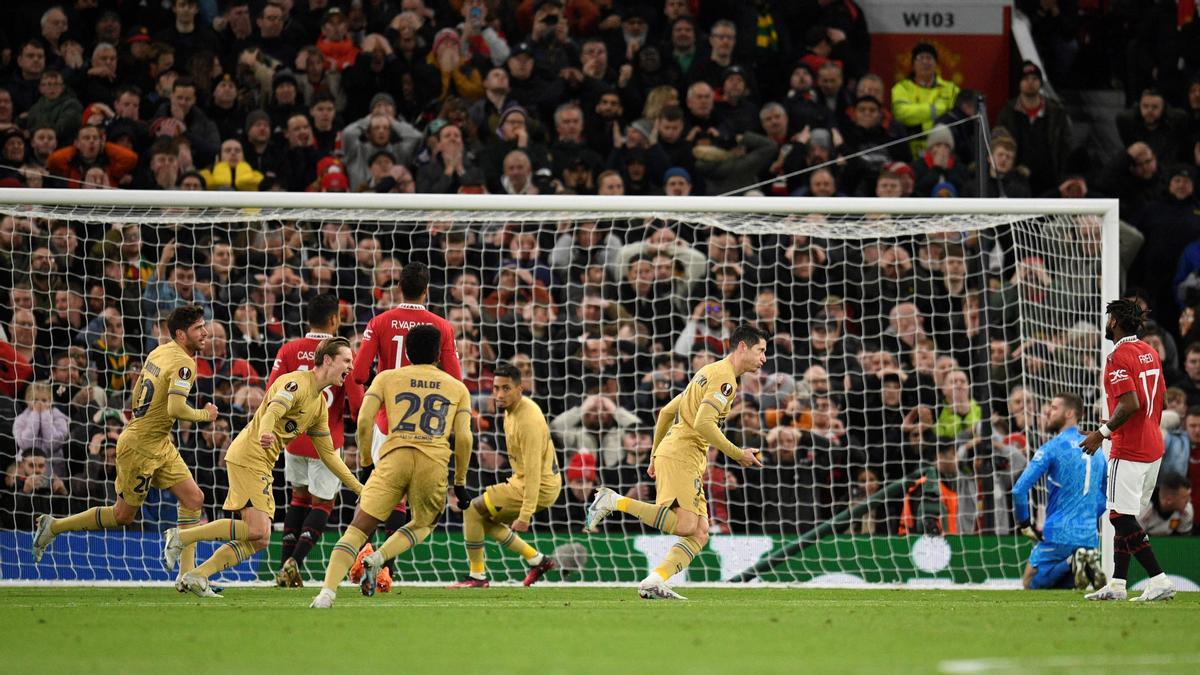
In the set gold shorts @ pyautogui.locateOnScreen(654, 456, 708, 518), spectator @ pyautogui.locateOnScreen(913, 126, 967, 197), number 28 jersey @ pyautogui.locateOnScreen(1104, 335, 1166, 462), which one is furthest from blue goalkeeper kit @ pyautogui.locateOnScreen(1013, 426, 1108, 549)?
spectator @ pyautogui.locateOnScreen(913, 126, 967, 197)

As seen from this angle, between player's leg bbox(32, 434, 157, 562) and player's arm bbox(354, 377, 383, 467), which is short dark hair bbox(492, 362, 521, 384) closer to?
player's arm bbox(354, 377, 383, 467)

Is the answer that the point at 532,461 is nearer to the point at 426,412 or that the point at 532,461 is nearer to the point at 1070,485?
the point at 426,412

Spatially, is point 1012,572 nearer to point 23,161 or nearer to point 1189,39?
point 1189,39

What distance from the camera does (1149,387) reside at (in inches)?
404

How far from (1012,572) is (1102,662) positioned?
6897mm

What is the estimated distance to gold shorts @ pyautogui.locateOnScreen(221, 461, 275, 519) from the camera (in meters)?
10.4

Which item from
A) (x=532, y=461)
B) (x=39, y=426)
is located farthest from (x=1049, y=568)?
(x=39, y=426)

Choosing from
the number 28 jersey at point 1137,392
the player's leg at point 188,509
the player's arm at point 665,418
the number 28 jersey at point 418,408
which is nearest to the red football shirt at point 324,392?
the player's leg at point 188,509

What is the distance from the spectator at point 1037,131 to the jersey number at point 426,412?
29.5ft

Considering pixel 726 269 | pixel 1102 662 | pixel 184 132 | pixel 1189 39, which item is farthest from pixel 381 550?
pixel 1189 39

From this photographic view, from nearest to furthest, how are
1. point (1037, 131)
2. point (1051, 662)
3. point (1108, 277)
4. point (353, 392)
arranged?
point (1051, 662)
point (353, 392)
point (1108, 277)
point (1037, 131)

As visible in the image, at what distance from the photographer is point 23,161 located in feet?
48.3

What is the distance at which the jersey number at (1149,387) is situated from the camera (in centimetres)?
1023

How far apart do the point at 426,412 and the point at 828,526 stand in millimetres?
5441
